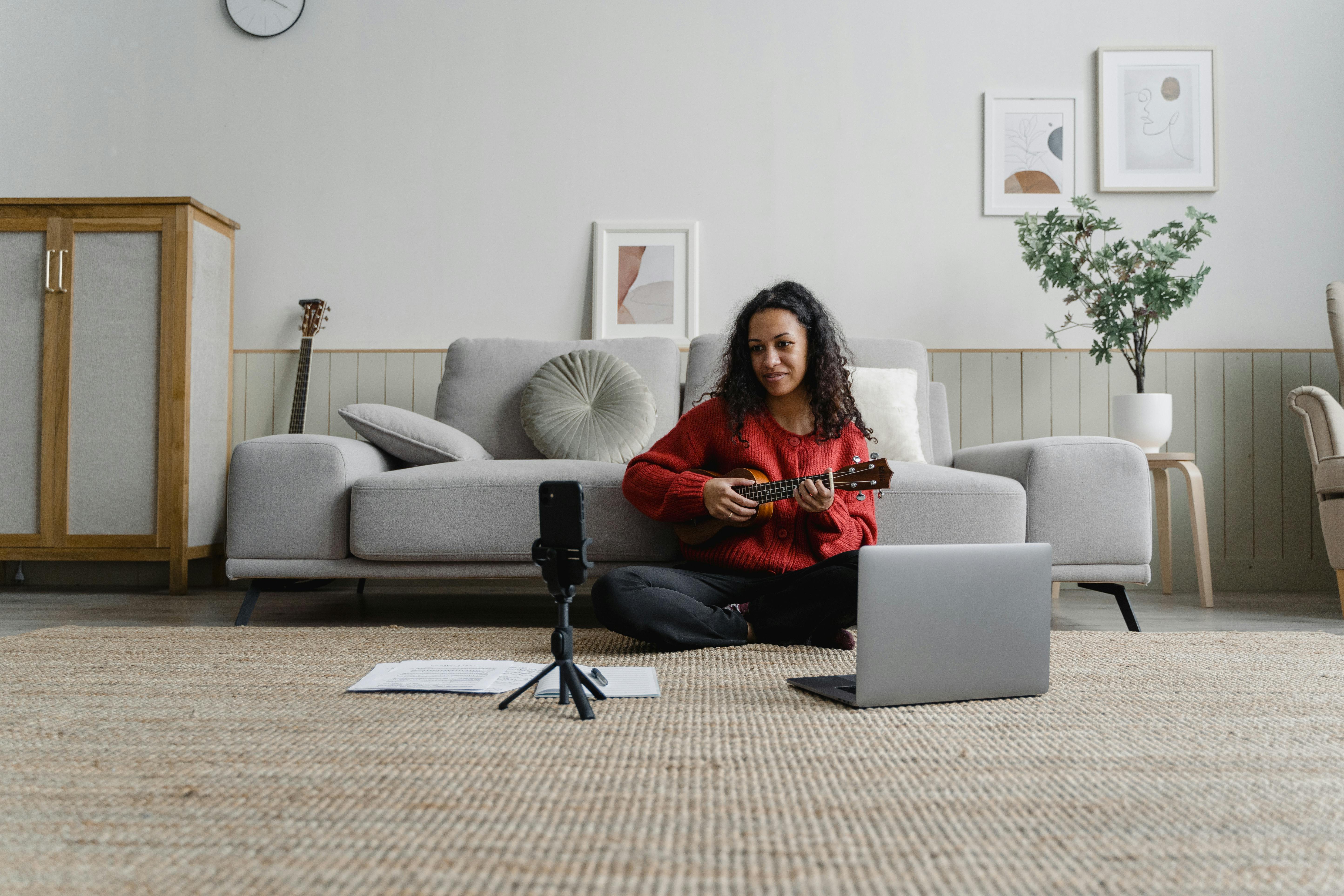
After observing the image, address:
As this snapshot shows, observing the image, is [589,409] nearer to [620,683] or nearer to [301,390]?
[301,390]

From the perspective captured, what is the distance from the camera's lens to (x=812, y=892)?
0.67m

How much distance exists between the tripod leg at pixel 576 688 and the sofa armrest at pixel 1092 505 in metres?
1.29

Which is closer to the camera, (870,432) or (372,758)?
(372,758)

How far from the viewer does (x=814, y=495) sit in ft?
5.22

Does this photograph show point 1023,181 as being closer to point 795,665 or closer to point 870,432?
point 870,432

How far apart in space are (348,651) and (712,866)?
1.17 m

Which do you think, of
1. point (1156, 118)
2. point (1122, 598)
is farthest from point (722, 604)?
point (1156, 118)

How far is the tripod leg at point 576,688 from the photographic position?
1.15 m

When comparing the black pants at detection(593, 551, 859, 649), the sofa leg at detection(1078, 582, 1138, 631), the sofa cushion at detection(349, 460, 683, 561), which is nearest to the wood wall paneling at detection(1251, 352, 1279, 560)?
the sofa leg at detection(1078, 582, 1138, 631)

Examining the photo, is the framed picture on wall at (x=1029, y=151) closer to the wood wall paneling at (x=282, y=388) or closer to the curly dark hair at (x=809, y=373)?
the curly dark hair at (x=809, y=373)

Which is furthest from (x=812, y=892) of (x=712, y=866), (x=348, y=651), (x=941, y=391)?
(x=941, y=391)

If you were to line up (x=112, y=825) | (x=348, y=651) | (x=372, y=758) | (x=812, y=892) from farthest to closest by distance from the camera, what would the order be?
(x=348, y=651), (x=372, y=758), (x=112, y=825), (x=812, y=892)

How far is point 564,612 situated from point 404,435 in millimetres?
1259

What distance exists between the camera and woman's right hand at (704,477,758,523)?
5.39ft
